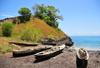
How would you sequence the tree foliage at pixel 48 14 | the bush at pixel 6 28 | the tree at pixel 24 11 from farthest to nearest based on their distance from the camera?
the tree foliage at pixel 48 14 < the tree at pixel 24 11 < the bush at pixel 6 28

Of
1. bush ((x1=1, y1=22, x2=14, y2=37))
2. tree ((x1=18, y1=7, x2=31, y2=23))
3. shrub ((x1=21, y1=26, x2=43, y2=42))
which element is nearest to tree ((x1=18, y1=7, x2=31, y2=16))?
tree ((x1=18, y1=7, x2=31, y2=23))

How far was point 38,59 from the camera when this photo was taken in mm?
7883

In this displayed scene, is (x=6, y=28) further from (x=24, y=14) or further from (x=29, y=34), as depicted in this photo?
(x=24, y=14)

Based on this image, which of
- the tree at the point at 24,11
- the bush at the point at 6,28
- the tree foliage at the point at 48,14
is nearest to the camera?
the bush at the point at 6,28

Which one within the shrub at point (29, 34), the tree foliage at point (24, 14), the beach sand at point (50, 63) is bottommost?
the beach sand at point (50, 63)

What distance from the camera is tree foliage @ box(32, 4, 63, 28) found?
4247cm

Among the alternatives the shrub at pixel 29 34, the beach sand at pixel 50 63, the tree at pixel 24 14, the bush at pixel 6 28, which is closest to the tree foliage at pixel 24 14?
the tree at pixel 24 14

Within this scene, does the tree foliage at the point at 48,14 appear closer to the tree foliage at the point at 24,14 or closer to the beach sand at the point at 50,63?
the tree foliage at the point at 24,14

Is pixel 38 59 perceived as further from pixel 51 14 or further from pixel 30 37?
pixel 51 14

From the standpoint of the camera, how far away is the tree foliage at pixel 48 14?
42469mm

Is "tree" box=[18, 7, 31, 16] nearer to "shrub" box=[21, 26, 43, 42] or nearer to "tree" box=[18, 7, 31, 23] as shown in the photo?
"tree" box=[18, 7, 31, 23]

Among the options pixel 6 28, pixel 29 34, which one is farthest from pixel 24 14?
pixel 29 34

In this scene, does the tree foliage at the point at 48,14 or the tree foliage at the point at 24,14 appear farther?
the tree foliage at the point at 48,14

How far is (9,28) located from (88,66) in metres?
17.6
